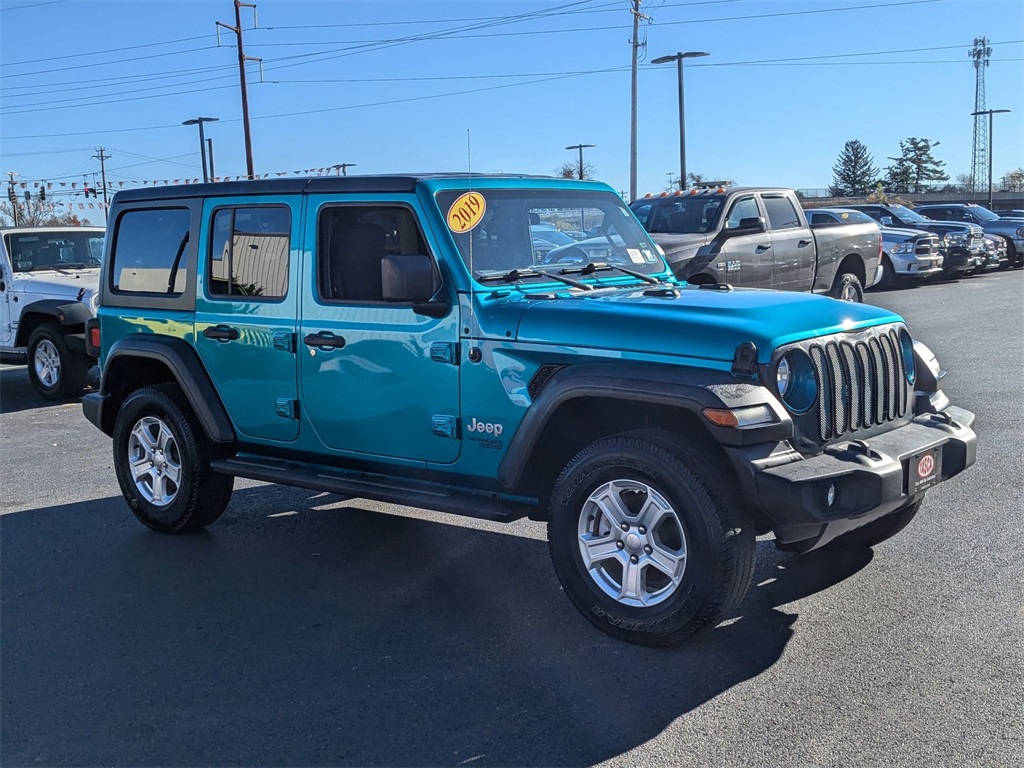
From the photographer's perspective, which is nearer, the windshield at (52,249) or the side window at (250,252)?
the side window at (250,252)

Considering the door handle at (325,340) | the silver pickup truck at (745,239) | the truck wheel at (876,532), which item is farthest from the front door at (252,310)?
the silver pickup truck at (745,239)

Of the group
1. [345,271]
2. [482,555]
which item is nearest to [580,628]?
[482,555]

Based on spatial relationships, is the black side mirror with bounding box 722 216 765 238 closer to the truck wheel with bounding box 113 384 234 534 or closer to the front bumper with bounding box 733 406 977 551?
the truck wheel with bounding box 113 384 234 534

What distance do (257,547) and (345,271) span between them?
5.57ft

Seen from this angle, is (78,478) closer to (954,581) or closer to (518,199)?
(518,199)

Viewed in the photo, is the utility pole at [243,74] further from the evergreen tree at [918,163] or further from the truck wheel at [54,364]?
the evergreen tree at [918,163]

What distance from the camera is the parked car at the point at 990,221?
1097 inches

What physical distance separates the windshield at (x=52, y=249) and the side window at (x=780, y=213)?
26.4 ft

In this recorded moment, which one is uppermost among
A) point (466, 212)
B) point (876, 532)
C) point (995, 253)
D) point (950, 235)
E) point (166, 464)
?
point (466, 212)

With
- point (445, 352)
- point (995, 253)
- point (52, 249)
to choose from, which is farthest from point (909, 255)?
point (445, 352)

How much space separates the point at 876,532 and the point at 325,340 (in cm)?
290

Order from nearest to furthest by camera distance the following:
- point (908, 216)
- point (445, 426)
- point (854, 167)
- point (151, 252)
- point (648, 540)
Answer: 1. point (648, 540)
2. point (445, 426)
3. point (151, 252)
4. point (908, 216)
5. point (854, 167)

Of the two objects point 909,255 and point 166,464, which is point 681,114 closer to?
point 909,255

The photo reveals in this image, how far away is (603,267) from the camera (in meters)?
5.47
